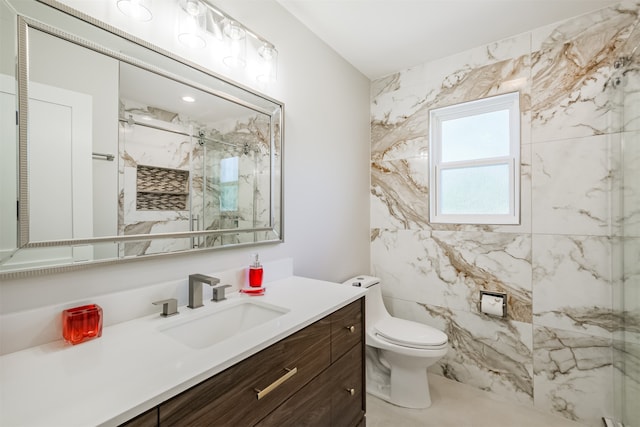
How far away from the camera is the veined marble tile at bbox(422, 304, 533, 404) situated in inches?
74.9

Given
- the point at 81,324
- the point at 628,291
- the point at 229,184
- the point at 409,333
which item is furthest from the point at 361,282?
the point at 81,324

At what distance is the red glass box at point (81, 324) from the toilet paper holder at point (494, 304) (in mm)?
2103

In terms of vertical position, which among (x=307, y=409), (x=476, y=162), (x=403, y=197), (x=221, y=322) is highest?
Result: (x=476, y=162)

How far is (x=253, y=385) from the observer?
83cm

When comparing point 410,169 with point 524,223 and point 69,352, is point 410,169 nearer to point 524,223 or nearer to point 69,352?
point 524,223

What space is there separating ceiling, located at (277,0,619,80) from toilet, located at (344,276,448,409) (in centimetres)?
168

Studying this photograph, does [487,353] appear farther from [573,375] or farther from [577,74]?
[577,74]

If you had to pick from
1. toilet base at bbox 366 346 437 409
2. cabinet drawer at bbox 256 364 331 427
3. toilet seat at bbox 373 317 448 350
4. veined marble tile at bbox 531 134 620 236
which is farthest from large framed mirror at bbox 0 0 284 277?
veined marble tile at bbox 531 134 620 236

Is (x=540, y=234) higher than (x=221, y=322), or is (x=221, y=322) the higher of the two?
(x=540, y=234)

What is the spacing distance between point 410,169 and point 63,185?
2.09 m

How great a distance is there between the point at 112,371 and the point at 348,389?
96cm

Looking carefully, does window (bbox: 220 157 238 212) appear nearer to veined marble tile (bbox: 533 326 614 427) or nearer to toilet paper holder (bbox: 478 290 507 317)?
toilet paper holder (bbox: 478 290 507 317)

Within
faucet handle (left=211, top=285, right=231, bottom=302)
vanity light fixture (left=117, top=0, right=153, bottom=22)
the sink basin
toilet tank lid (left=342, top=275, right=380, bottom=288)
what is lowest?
toilet tank lid (left=342, top=275, right=380, bottom=288)

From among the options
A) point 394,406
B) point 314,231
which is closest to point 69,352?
point 314,231
